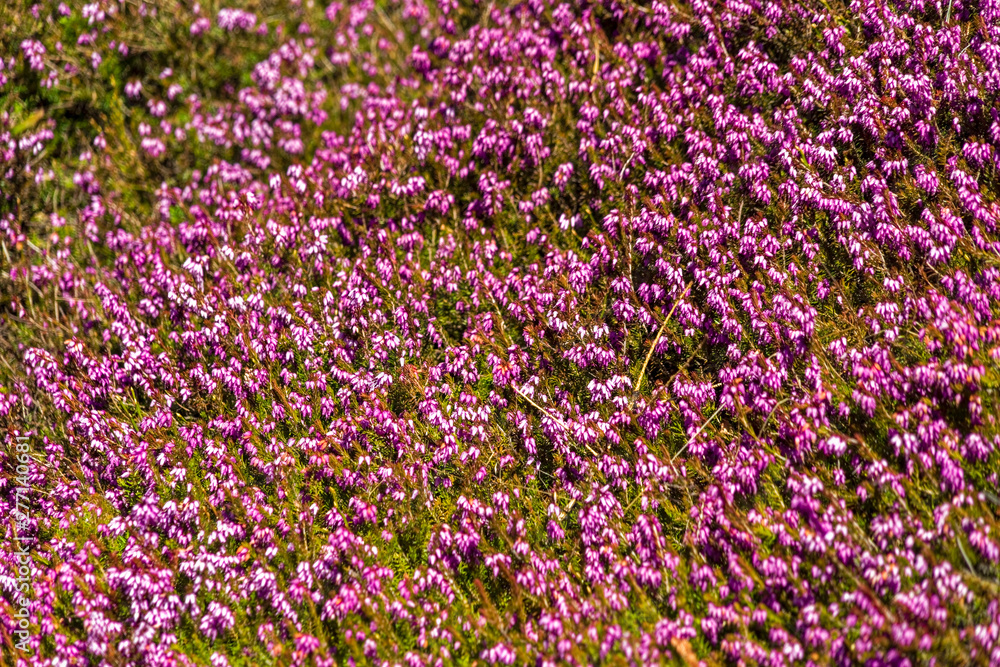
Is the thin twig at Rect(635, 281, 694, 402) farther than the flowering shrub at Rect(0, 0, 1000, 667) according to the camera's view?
Yes

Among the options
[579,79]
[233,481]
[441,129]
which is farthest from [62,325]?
[579,79]

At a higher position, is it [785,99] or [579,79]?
[579,79]

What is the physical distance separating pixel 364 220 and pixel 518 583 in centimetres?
352

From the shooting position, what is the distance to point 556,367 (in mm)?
5184

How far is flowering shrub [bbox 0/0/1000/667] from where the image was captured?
3988 mm

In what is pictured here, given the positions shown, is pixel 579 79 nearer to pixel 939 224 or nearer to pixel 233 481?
pixel 939 224

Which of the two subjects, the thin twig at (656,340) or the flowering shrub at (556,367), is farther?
the thin twig at (656,340)

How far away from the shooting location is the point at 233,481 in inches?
197

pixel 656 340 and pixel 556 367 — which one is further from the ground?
pixel 556 367

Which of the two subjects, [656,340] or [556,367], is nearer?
[656,340]

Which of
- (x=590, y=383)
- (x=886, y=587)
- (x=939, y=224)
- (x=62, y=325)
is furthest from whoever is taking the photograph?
(x=62, y=325)

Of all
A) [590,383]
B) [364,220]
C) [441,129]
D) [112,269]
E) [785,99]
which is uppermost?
[112,269]

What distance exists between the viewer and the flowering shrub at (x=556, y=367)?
3.99m

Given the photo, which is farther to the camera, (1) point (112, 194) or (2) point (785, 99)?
(1) point (112, 194)
